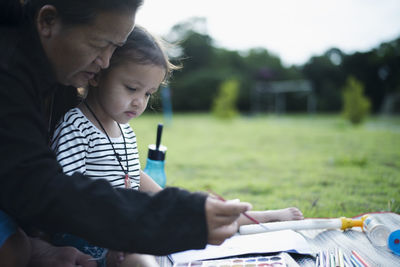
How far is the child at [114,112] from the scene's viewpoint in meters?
1.33

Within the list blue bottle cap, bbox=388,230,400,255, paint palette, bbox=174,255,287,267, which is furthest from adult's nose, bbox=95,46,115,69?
blue bottle cap, bbox=388,230,400,255

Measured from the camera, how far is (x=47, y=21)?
97cm

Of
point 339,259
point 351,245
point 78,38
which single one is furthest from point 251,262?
point 78,38

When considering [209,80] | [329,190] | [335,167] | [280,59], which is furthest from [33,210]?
[280,59]

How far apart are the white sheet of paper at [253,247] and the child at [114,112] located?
0.39m

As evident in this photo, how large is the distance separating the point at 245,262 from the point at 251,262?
2cm

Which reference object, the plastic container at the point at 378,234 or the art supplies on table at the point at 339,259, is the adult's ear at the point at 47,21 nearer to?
the art supplies on table at the point at 339,259

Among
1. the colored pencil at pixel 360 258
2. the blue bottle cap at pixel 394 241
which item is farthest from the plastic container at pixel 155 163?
the blue bottle cap at pixel 394 241

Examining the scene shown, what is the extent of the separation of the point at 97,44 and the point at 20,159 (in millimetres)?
408

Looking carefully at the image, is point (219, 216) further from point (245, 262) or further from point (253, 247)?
point (253, 247)

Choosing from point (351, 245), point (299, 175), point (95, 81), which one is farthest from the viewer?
point (299, 175)

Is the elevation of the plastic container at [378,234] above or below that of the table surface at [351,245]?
above

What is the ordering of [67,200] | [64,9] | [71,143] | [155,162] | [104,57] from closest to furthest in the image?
1. [67,200]
2. [64,9]
3. [104,57]
4. [71,143]
5. [155,162]

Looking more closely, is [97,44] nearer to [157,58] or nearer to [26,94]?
[26,94]
